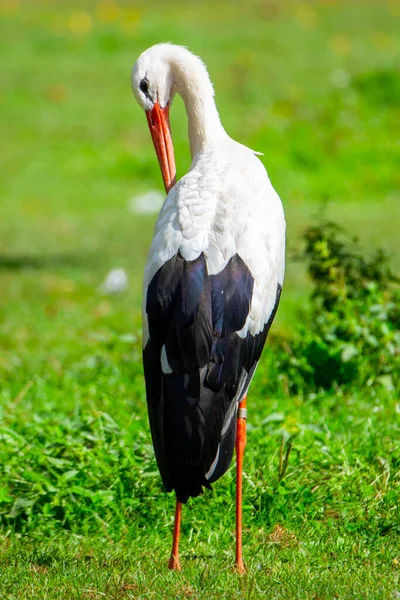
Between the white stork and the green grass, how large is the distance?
0.36m

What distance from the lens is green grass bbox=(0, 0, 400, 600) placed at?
363cm

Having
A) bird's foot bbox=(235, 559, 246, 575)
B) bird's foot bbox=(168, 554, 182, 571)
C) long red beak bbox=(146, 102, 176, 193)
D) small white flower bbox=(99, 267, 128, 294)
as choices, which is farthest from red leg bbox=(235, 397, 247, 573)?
small white flower bbox=(99, 267, 128, 294)

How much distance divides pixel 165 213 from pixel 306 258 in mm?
1907

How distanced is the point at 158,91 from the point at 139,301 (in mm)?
3350

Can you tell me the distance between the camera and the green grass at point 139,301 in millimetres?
3635

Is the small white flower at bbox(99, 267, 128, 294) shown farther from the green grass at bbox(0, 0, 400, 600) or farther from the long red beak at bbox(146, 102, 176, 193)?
the long red beak at bbox(146, 102, 176, 193)

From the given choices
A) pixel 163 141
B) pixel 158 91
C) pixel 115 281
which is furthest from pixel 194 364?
pixel 115 281

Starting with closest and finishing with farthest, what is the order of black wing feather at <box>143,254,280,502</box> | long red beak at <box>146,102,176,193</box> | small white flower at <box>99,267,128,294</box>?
black wing feather at <box>143,254,280,502</box>
long red beak at <box>146,102,176,193</box>
small white flower at <box>99,267,128,294</box>

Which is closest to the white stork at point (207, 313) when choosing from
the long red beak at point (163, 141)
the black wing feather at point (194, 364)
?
the black wing feather at point (194, 364)

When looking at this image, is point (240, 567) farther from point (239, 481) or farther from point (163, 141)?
point (163, 141)

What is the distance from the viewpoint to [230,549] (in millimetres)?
3744

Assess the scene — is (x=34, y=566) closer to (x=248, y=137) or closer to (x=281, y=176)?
(x=281, y=176)

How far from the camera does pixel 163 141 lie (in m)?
4.55

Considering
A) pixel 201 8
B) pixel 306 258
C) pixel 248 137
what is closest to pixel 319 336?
pixel 306 258
